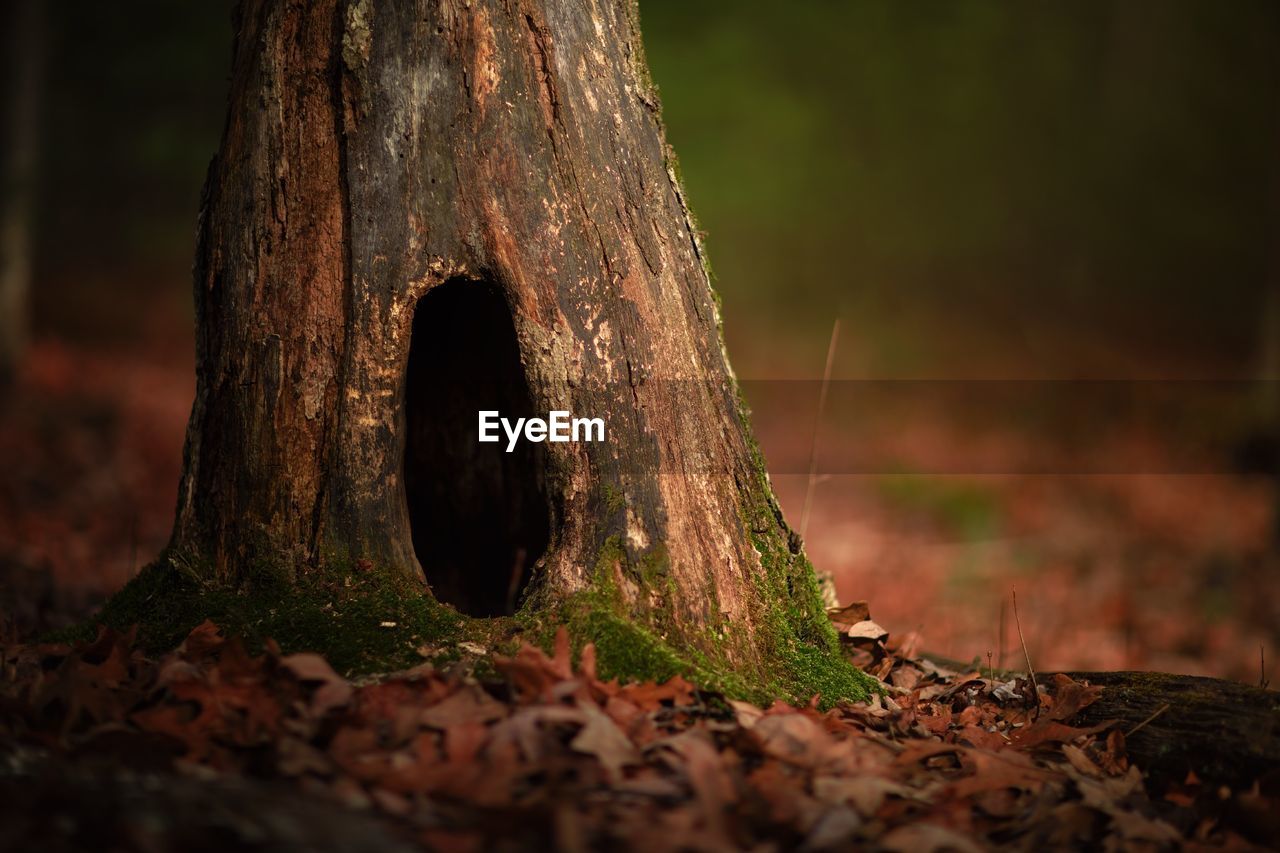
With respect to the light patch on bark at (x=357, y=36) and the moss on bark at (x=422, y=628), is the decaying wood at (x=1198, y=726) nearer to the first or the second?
the moss on bark at (x=422, y=628)

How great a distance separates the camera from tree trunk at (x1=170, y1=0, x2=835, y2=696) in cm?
280

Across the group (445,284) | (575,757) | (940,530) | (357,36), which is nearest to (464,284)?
(445,284)

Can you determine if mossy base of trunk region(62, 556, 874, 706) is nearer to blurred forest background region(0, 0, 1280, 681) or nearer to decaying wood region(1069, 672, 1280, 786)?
decaying wood region(1069, 672, 1280, 786)

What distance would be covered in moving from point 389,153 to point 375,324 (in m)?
0.52

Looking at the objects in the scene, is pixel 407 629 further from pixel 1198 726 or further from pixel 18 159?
pixel 18 159

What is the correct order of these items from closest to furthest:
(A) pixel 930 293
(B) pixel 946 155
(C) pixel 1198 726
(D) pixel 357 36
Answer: (C) pixel 1198 726 < (D) pixel 357 36 < (A) pixel 930 293 < (B) pixel 946 155

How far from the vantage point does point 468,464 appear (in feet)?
12.7

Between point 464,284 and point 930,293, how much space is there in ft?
59.0

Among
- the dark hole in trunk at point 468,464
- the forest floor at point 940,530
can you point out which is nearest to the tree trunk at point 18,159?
the forest floor at point 940,530

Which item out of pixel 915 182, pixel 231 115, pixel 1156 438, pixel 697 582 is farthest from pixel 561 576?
pixel 915 182

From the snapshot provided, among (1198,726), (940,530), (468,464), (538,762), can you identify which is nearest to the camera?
(538,762)

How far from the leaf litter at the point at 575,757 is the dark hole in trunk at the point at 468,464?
130cm

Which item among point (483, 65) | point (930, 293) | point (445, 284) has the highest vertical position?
point (930, 293)

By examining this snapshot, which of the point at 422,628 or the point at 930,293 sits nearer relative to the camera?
the point at 422,628
